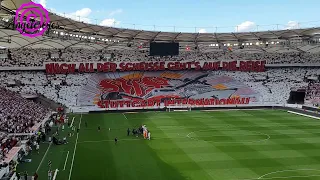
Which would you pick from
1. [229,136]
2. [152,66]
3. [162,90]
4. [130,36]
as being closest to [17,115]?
[229,136]

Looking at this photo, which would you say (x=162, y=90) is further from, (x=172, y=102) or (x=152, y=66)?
(x=152, y=66)

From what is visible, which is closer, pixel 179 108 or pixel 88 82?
pixel 179 108

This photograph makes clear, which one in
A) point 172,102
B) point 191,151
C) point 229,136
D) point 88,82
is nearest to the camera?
point 191,151

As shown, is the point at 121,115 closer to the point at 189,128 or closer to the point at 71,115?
the point at 71,115

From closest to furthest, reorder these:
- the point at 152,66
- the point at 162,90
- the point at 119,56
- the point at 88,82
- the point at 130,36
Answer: the point at 88,82 < the point at 162,90 < the point at 152,66 < the point at 119,56 < the point at 130,36

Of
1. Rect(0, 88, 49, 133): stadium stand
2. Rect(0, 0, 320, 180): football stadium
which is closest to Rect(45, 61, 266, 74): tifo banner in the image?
Rect(0, 0, 320, 180): football stadium

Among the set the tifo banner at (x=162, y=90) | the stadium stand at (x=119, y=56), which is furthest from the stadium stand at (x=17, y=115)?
the stadium stand at (x=119, y=56)

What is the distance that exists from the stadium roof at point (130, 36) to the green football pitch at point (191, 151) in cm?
2573

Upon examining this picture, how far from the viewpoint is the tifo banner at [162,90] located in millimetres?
60878

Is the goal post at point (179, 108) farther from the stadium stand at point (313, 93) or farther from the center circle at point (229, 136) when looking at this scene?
the stadium stand at point (313, 93)

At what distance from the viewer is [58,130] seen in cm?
4031

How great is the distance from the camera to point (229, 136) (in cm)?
3706

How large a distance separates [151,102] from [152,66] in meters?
8.71

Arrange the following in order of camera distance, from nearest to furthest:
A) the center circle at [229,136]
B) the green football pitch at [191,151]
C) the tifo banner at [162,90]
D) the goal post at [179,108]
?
the green football pitch at [191,151] < the center circle at [229,136] < the goal post at [179,108] < the tifo banner at [162,90]
